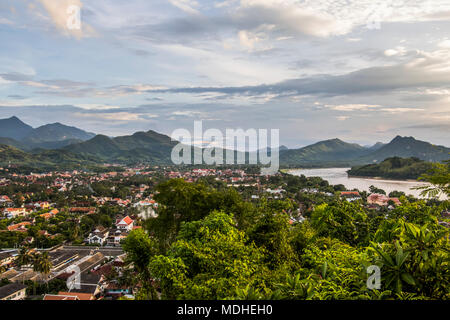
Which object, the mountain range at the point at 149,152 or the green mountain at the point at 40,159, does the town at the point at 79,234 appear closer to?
the green mountain at the point at 40,159

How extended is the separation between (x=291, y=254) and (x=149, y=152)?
135879 millimetres

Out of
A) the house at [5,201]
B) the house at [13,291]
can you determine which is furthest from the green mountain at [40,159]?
the house at [13,291]

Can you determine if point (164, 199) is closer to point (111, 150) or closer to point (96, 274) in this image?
point (96, 274)

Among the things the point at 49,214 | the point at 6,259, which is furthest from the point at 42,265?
the point at 49,214

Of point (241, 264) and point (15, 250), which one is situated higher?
point (241, 264)

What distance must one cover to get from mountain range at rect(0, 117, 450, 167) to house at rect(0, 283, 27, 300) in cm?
8019

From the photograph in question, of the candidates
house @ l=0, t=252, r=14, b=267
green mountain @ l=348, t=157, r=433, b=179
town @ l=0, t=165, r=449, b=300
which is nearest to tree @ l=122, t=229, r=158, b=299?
town @ l=0, t=165, r=449, b=300

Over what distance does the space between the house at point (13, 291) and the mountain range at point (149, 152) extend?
8019 centimetres

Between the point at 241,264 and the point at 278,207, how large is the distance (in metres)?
2.12

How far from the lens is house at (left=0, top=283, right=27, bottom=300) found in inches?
421

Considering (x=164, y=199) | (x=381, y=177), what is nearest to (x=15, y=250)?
(x=164, y=199)

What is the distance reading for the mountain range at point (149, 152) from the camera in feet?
280

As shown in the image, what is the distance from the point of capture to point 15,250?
1692 centimetres
